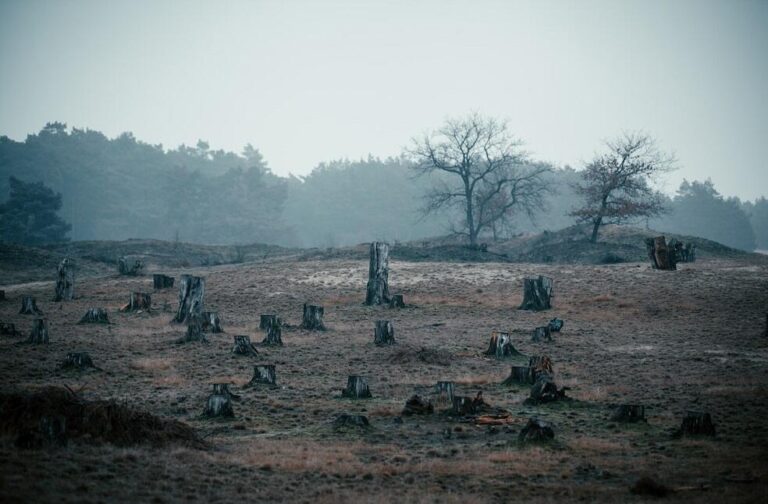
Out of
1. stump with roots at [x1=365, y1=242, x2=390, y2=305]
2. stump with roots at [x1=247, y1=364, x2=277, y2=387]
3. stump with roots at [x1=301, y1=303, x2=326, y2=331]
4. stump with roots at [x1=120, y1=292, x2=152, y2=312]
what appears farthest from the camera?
stump with roots at [x1=365, y1=242, x2=390, y2=305]

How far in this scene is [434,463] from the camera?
9117 millimetres

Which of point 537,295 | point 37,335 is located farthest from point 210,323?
point 537,295

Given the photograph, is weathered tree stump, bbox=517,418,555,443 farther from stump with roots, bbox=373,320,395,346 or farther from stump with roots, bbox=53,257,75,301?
stump with roots, bbox=53,257,75,301

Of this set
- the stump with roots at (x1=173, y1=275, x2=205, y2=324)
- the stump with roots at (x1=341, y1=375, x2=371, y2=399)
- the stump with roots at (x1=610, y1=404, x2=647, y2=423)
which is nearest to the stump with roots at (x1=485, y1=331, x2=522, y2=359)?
the stump with roots at (x1=341, y1=375, x2=371, y2=399)

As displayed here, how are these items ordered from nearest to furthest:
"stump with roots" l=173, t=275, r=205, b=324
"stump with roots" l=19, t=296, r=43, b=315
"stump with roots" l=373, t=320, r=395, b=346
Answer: "stump with roots" l=373, t=320, r=395, b=346 → "stump with roots" l=173, t=275, r=205, b=324 → "stump with roots" l=19, t=296, r=43, b=315

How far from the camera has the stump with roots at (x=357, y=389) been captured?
44.5 feet

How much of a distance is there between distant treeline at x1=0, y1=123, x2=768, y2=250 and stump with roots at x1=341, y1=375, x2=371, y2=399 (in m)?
73.9

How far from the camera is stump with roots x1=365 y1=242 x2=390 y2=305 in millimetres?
30000

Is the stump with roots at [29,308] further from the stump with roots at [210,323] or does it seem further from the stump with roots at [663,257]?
the stump with roots at [663,257]

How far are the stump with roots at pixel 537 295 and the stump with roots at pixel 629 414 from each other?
16237 mm

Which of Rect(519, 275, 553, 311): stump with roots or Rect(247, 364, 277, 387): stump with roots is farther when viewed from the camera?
Rect(519, 275, 553, 311): stump with roots

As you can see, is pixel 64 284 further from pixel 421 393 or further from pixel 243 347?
pixel 421 393

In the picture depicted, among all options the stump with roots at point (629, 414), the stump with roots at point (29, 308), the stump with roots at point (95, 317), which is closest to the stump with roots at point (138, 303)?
the stump with roots at point (29, 308)

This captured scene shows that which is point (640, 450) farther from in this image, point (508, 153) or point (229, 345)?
point (508, 153)
